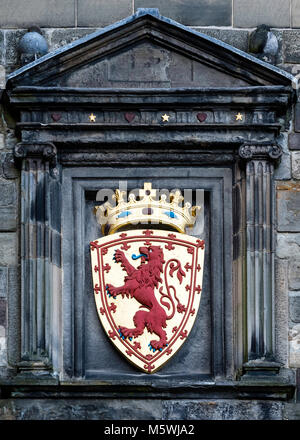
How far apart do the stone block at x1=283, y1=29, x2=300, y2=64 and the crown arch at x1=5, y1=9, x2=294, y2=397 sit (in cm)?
30

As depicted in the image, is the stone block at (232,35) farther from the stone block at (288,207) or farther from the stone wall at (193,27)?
the stone block at (288,207)

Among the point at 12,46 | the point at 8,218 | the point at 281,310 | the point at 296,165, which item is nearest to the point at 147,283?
the point at 281,310

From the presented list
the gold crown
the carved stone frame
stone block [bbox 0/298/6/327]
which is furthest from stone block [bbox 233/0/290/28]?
stone block [bbox 0/298/6/327]

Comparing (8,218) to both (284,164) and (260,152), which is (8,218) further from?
(284,164)

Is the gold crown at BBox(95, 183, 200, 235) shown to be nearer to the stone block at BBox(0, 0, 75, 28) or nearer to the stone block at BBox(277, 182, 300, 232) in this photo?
the stone block at BBox(277, 182, 300, 232)

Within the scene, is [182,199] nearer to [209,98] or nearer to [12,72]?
[209,98]

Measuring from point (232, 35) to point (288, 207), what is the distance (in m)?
1.29

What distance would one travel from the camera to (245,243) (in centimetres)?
1227

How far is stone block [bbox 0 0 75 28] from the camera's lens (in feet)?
41.5

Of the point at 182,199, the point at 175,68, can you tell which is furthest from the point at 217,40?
the point at 182,199

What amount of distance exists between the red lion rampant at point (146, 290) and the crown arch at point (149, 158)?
0.22 meters

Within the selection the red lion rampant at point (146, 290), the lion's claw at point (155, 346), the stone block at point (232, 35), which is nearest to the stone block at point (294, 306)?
the red lion rampant at point (146, 290)

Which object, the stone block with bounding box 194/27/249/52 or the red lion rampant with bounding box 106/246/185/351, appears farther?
the stone block with bounding box 194/27/249/52

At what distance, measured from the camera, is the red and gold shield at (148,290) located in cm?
1221
